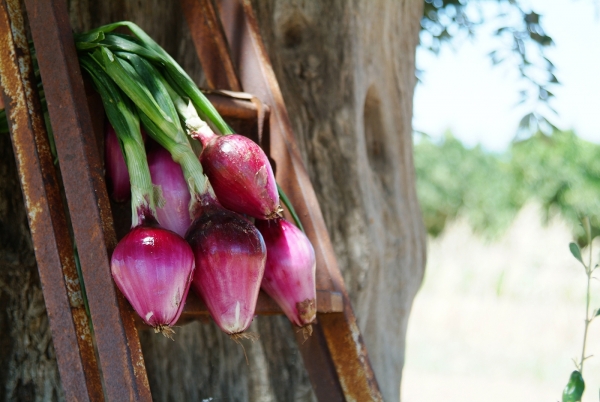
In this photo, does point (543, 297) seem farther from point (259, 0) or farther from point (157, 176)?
point (157, 176)

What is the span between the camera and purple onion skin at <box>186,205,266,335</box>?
3.23 ft

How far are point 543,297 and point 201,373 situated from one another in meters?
6.50

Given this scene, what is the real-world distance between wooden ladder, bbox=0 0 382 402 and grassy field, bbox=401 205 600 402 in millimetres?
3019

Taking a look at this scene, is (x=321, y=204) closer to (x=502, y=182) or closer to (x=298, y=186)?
(x=298, y=186)

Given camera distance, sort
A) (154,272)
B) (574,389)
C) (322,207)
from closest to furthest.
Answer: (154,272)
(574,389)
(322,207)

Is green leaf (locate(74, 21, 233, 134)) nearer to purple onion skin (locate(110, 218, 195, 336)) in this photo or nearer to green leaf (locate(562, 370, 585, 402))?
purple onion skin (locate(110, 218, 195, 336))

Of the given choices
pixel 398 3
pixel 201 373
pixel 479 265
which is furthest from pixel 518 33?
pixel 479 265

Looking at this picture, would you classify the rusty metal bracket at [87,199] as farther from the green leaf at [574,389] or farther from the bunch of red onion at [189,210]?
the green leaf at [574,389]

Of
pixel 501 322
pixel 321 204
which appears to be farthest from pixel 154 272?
pixel 501 322

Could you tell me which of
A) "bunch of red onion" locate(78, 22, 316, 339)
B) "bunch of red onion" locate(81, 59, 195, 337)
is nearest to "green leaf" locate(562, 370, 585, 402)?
"bunch of red onion" locate(78, 22, 316, 339)

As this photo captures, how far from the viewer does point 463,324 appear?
259 inches

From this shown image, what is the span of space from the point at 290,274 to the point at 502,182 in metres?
13.2

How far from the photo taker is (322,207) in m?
1.90

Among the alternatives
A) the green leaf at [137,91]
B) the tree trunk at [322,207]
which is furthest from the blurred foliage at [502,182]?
the green leaf at [137,91]
